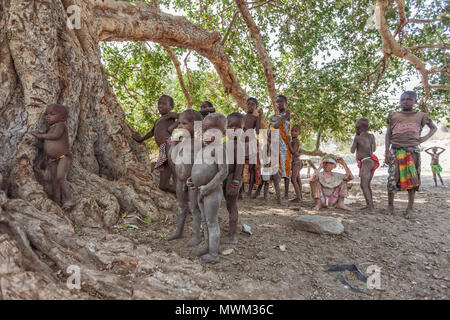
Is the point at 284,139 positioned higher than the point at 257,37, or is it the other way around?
the point at 257,37

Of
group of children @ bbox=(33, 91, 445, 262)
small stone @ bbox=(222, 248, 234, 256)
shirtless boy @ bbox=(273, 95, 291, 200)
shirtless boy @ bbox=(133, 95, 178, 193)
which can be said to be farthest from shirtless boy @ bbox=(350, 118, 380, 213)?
shirtless boy @ bbox=(133, 95, 178, 193)

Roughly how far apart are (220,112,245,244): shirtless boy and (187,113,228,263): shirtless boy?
9.6 inches

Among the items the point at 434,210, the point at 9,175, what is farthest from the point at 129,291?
the point at 434,210

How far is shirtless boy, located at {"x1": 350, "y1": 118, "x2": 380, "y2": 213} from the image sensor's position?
14.9 feet

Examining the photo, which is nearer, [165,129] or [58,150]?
[58,150]

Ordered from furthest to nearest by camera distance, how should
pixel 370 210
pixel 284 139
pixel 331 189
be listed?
pixel 284 139 < pixel 331 189 < pixel 370 210

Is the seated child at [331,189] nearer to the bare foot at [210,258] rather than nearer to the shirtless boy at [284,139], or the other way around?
the shirtless boy at [284,139]

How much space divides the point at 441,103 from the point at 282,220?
691 cm

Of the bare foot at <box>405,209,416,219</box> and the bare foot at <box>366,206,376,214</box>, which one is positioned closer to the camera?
the bare foot at <box>405,209,416,219</box>

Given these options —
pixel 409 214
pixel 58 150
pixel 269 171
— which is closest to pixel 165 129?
pixel 58 150

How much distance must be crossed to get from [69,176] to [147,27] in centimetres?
330

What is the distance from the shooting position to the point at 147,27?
17.0 feet

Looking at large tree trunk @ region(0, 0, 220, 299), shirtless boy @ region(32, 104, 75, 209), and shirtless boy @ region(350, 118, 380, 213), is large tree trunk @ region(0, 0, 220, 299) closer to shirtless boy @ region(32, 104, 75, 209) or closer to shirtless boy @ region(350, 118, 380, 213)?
shirtless boy @ region(32, 104, 75, 209)

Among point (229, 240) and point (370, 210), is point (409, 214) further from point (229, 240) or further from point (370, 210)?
point (229, 240)
